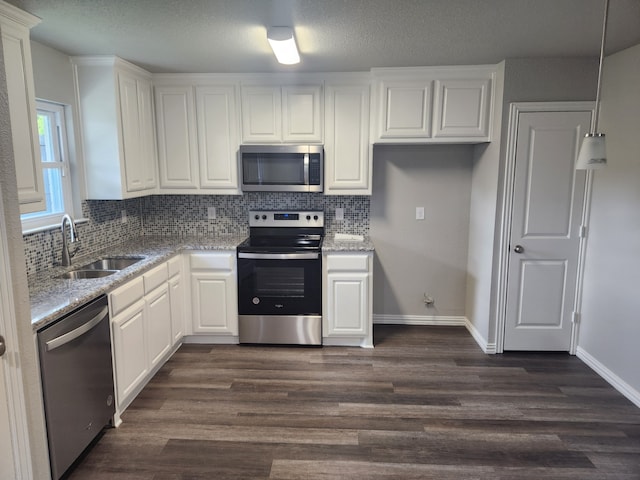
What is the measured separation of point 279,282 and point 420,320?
1.55 m

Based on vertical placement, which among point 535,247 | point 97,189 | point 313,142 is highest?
point 313,142

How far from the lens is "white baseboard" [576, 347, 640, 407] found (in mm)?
2807

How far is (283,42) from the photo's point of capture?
2.46 m

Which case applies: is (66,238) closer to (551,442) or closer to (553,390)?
(551,442)

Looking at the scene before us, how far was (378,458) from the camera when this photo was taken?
227 cm

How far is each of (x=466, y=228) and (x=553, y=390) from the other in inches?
63.2

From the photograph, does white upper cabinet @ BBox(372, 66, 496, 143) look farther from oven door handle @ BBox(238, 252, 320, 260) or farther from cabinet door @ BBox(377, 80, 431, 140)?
oven door handle @ BBox(238, 252, 320, 260)

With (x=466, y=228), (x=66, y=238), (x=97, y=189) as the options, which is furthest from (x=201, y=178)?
(x=466, y=228)

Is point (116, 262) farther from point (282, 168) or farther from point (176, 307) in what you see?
point (282, 168)

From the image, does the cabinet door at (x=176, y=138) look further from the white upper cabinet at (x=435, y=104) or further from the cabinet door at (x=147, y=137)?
the white upper cabinet at (x=435, y=104)

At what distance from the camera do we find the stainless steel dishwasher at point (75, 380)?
193 centimetres

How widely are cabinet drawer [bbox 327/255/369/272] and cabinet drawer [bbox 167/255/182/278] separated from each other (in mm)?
1244

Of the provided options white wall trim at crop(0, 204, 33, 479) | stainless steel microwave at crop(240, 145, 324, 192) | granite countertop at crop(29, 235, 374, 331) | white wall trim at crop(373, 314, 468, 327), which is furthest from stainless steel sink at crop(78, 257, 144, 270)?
white wall trim at crop(373, 314, 468, 327)

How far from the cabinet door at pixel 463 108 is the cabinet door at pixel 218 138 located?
1.74m
